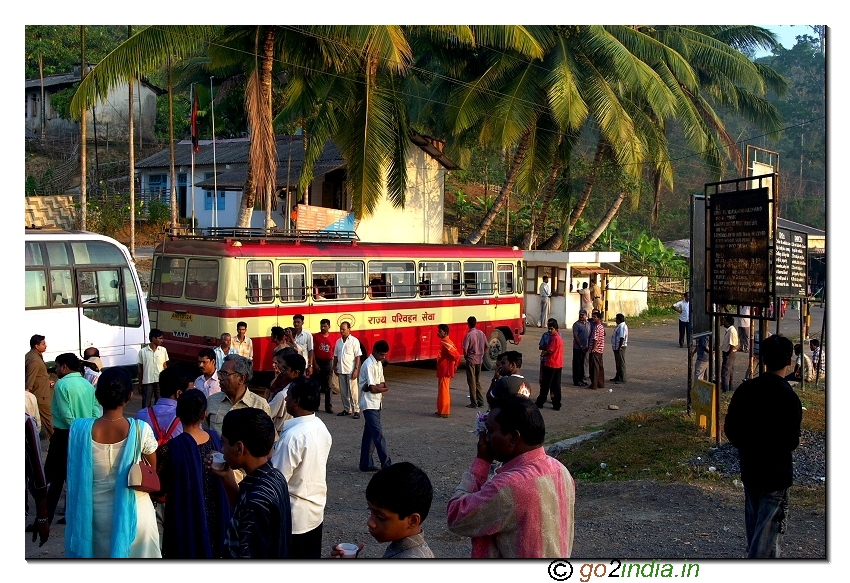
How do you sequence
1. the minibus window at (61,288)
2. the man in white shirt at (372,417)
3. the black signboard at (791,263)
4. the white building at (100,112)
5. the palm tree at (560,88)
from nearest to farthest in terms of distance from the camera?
the man in white shirt at (372,417) → the black signboard at (791,263) → the minibus window at (61,288) → the palm tree at (560,88) → the white building at (100,112)

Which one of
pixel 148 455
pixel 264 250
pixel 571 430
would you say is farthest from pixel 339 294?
pixel 148 455

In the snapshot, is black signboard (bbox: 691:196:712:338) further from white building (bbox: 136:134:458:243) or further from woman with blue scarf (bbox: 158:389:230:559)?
white building (bbox: 136:134:458:243)

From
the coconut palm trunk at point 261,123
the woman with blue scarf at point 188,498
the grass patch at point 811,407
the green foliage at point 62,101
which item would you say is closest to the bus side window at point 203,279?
the coconut palm trunk at point 261,123

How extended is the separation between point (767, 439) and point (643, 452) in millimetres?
4327

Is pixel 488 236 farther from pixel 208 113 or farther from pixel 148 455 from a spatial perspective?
pixel 148 455

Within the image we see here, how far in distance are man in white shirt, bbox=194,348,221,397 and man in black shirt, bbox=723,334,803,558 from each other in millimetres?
4420

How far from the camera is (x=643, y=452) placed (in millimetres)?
9891

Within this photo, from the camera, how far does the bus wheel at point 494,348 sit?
62.5 feet

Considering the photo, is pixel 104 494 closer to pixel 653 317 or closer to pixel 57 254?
pixel 57 254

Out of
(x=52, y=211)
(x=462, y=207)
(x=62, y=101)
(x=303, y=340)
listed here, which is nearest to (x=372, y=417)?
(x=303, y=340)

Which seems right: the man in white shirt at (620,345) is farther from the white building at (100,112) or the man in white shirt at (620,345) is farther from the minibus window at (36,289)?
the white building at (100,112)

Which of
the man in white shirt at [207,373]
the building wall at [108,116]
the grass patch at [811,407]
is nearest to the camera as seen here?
the man in white shirt at [207,373]

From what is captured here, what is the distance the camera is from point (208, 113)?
3456 cm

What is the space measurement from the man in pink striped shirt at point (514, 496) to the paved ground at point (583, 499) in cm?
355
